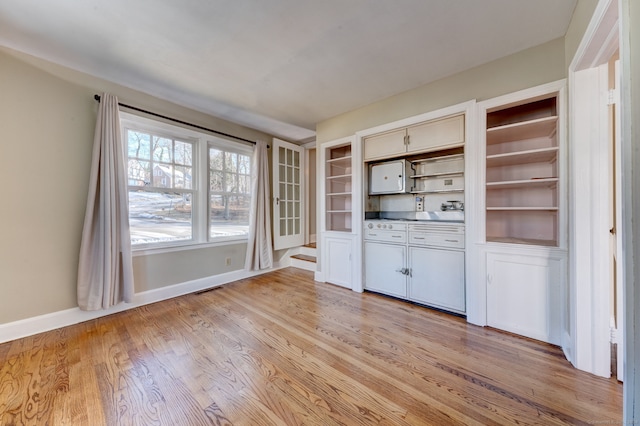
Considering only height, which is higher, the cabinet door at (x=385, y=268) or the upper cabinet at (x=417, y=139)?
the upper cabinet at (x=417, y=139)

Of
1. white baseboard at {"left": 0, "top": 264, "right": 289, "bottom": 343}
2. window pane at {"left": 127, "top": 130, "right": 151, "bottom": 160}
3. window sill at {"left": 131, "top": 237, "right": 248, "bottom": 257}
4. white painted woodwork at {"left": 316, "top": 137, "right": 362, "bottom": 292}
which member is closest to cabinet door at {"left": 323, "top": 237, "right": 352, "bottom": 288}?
white painted woodwork at {"left": 316, "top": 137, "right": 362, "bottom": 292}

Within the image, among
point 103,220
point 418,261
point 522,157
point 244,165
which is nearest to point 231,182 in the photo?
point 244,165

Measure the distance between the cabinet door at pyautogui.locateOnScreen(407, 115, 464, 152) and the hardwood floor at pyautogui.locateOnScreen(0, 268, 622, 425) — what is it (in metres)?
1.76

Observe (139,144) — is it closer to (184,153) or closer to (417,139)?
(184,153)

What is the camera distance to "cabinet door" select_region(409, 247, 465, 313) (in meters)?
2.36

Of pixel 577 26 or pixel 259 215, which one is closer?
pixel 577 26

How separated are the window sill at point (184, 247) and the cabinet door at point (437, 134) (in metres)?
2.79

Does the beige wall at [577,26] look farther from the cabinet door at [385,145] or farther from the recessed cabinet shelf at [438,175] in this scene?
the cabinet door at [385,145]

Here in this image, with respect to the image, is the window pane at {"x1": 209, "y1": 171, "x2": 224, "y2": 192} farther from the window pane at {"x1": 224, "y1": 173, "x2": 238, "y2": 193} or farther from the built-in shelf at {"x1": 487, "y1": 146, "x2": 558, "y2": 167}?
the built-in shelf at {"x1": 487, "y1": 146, "x2": 558, "y2": 167}

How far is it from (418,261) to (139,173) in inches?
132

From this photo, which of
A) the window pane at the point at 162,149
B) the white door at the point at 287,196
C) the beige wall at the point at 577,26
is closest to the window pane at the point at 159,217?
the window pane at the point at 162,149

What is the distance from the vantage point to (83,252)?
2256mm

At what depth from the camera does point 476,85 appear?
2242 millimetres

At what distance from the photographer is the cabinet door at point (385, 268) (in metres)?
2.76
